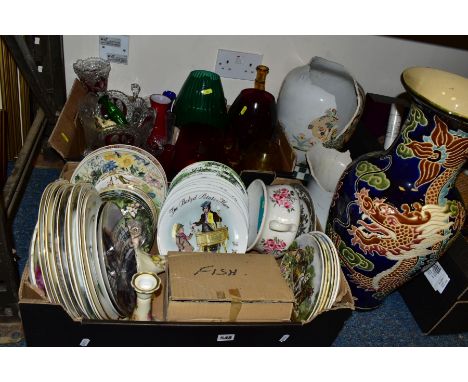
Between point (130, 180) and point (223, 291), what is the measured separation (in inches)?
15.9

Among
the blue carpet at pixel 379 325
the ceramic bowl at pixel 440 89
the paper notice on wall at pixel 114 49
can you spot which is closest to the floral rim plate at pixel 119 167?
the blue carpet at pixel 379 325

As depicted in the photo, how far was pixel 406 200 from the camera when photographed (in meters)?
0.89

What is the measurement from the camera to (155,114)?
1279mm

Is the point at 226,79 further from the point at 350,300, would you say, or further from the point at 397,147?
the point at 350,300

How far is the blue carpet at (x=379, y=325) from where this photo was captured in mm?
1092

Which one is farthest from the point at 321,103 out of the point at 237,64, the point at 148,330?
the point at 148,330

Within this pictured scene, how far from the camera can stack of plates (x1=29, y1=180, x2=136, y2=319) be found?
2.48 feet

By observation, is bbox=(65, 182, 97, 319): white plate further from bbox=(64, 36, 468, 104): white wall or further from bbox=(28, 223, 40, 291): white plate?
bbox=(64, 36, 468, 104): white wall

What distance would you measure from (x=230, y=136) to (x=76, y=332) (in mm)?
707

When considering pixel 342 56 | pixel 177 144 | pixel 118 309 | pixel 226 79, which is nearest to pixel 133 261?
pixel 118 309

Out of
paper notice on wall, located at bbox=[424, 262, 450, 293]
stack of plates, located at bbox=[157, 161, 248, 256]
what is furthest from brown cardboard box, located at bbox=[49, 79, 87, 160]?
paper notice on wall, located at bbox=[424, 262, 450, 293]

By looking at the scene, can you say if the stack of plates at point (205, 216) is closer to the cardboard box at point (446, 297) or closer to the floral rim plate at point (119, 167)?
the floral rim plate at point (119, 167)

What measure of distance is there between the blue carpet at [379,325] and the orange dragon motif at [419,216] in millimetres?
198

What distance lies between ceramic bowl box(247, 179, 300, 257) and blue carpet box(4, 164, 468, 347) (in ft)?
0.86
